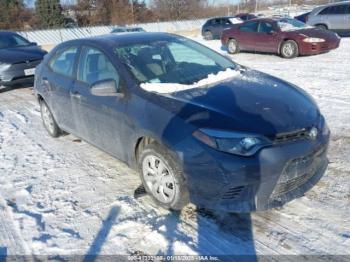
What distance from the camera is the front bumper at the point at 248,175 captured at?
9.42 ft

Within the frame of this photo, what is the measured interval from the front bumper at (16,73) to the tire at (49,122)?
382cm

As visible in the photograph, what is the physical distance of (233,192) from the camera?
2947 mm

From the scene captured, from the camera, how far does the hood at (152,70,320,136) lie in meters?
3.03

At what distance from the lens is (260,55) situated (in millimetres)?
13836

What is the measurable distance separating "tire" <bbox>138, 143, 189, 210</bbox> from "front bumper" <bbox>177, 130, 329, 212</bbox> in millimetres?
114

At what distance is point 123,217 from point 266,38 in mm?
11304

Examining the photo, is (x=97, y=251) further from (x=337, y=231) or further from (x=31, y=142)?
(x=31, y=142)

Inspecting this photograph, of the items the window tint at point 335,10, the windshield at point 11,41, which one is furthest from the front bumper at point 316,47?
the windshield at point 11,41

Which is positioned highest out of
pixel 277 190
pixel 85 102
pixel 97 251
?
pixel 85 102

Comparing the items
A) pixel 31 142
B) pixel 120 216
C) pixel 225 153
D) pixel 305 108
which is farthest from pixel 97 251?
pixel 31 142

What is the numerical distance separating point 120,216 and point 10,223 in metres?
1.10

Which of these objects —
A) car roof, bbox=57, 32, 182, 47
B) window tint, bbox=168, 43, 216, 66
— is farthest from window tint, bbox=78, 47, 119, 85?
window tint, bbox=168, 43, 216, 66

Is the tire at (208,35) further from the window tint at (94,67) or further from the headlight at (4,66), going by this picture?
the window tint at (94,67)

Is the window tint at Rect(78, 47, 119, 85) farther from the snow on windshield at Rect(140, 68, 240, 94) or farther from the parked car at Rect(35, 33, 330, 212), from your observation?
the snow on windshield at Rect(140, 68, 240, 94)
